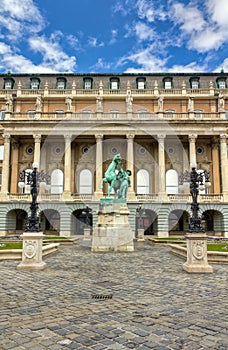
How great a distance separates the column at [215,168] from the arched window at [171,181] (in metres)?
4.74

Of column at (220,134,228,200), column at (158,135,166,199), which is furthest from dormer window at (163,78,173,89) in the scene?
column at (220,134,228,200)

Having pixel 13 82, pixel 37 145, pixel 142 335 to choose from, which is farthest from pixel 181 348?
pixel 13 82

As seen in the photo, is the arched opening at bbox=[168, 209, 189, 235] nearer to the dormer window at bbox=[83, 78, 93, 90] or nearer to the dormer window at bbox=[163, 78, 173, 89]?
the dormer window at bbox=[163, 78, 173, 89]

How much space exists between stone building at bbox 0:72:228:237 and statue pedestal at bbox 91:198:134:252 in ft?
53.6

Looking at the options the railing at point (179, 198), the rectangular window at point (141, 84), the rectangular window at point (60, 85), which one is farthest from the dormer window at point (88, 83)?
the railing at point (179, 198)

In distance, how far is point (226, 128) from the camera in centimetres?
3869

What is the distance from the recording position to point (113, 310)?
6.37 meters

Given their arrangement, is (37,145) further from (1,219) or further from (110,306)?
(110,306)

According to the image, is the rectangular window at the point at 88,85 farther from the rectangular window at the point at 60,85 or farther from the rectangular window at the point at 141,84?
the rectangular window at the point at 141,84

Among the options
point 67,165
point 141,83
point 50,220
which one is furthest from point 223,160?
point 50,220

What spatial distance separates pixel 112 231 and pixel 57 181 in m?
24.6

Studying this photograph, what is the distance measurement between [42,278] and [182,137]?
33620 mm

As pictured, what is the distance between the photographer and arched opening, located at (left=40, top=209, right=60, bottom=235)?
39594mm

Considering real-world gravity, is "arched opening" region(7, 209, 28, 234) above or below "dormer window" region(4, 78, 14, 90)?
below
